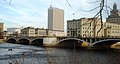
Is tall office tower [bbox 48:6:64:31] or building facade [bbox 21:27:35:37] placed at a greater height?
building facade [bbox 21:27:35:37]

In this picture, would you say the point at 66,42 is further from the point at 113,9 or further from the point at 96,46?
the point at 113,9

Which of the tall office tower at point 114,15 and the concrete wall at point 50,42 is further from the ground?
the tall office tower at point 114,15

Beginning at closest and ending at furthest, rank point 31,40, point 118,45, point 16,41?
point 118,45, point 31,40, point 16,41

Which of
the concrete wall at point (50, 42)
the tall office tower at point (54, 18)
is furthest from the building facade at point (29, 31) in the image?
the tall office tower at point (54, 18)

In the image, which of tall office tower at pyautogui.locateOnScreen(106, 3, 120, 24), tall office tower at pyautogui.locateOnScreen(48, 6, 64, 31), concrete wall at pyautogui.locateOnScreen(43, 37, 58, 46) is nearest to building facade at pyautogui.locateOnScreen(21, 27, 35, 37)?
concrete wall at pyautogui.locateOnScreen(43, 37, 58, 46)

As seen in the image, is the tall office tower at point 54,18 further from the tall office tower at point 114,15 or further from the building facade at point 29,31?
the building facade at point 29,31

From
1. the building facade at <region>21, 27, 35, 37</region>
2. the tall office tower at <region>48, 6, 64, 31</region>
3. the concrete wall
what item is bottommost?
the concrete wall

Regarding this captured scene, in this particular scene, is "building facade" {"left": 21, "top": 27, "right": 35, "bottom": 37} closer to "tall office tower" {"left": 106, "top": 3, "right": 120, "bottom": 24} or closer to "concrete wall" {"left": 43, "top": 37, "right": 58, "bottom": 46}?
"concrete wall" {"left": 43, "top": 37, "right": 58, "bottom": 46}

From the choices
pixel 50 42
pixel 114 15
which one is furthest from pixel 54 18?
pixel 50 42

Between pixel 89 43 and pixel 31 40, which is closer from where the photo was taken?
pixel 89 43

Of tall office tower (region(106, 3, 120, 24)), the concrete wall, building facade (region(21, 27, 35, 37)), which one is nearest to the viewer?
tall office tower (region(106, 3, 120, 24))

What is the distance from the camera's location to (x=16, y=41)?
11400 centimetres

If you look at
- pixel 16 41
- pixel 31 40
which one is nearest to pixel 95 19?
pixel 31 40

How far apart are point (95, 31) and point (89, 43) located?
218 ft
